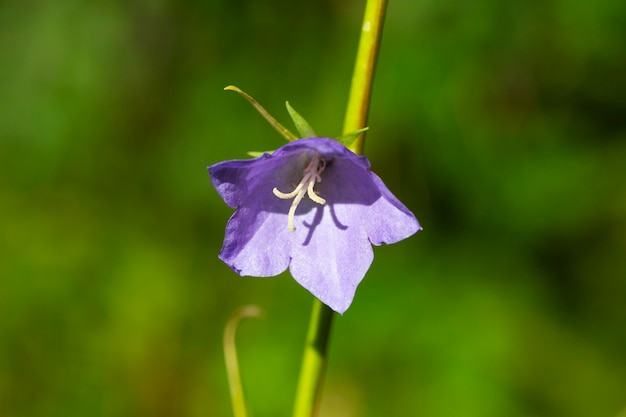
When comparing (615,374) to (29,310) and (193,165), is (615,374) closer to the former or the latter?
(193,165)

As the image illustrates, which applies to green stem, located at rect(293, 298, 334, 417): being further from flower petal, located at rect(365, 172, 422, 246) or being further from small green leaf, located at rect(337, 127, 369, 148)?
small green leaf, located at rect(337, 127, 369, 148)

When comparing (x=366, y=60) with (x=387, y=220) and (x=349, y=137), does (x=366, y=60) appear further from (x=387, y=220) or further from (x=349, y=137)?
(x=387, y=220)

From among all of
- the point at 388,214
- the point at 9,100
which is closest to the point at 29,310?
the point at 9,100

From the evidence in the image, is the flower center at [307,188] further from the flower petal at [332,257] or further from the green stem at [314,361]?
the green stem at [314,361]

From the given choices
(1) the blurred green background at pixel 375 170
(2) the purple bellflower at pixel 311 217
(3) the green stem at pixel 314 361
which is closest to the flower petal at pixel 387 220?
(2) the purple bellflower at pixel 311 217

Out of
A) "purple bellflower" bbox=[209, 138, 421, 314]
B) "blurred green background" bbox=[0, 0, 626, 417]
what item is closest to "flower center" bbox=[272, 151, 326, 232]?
"purple bellflower" bbox=[209, 138, 421, 314]

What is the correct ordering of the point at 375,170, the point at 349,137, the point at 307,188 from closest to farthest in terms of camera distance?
the point at 349,137
the point at 307,188
the point at 375,170

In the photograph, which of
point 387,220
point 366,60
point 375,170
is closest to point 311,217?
point 387,220
